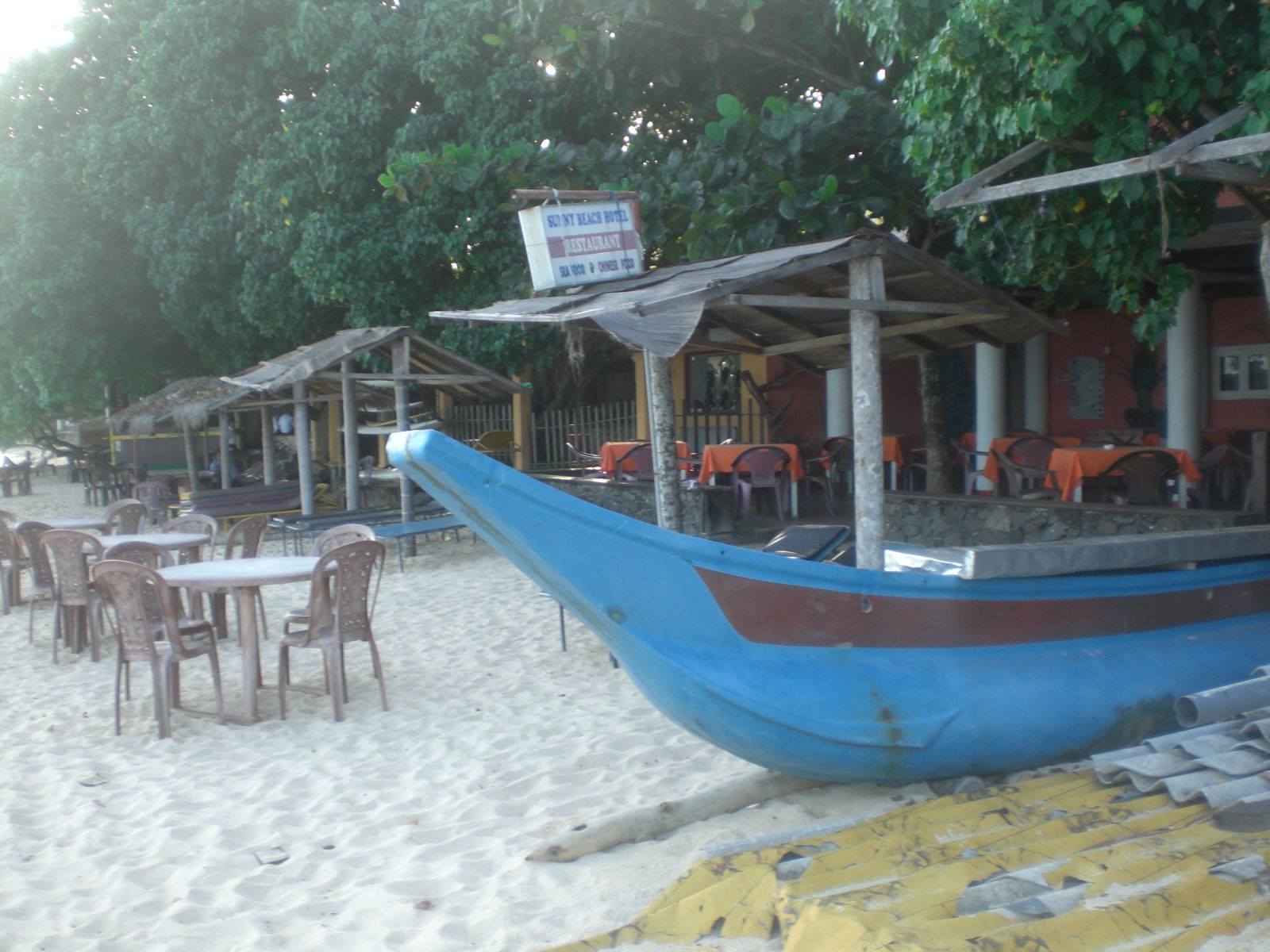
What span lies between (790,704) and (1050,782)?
3.65ft

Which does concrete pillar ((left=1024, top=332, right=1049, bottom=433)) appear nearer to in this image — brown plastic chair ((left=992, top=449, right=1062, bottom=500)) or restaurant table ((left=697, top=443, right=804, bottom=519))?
brown plastic chair ((left=992, top=449, right=1062, bottom=500))

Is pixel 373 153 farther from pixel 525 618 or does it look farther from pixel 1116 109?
pixel 1116 109

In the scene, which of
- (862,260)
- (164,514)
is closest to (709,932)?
(862,260)

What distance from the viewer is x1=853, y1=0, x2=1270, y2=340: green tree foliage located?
5.44 m

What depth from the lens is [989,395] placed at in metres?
11.1

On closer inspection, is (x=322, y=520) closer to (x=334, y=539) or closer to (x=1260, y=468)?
Answer: (x=334, y=539)

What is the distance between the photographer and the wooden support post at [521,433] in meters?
16.7

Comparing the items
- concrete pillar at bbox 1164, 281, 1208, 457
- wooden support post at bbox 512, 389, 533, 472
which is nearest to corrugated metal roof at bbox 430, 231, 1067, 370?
concrete pillar at bbox 1164, 281, 1208, 457

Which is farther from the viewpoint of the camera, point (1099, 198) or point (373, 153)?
point (373, 153)

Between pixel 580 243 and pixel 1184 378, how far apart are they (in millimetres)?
6444

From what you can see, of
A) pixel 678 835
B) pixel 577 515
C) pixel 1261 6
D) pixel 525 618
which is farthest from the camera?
pixel 525 618

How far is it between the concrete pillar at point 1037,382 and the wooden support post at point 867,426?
7695mm

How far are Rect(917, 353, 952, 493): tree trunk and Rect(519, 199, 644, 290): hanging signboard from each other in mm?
4267

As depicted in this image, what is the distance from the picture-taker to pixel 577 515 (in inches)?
153
